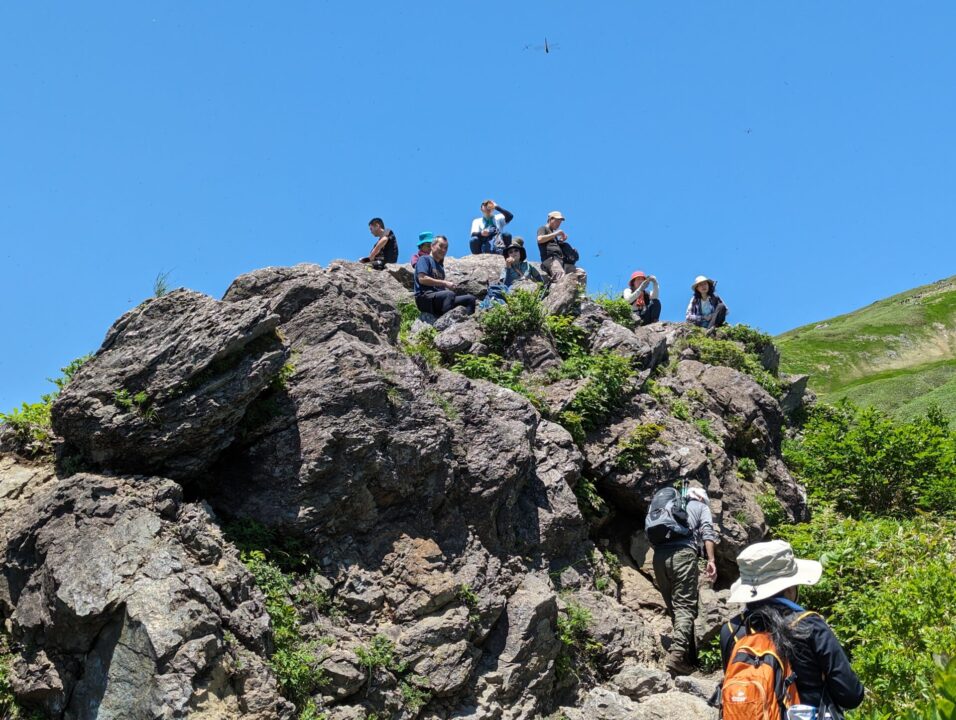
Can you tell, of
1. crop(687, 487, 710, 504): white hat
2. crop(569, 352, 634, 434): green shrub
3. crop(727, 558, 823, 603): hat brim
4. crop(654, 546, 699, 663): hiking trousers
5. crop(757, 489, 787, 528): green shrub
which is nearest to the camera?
crop(727, 558, 823, 603): hat brim

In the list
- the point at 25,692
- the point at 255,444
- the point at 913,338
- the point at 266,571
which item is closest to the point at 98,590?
the point at 25,692

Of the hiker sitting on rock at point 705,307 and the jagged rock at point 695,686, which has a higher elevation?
the hiker sitting on rock at point 705,307

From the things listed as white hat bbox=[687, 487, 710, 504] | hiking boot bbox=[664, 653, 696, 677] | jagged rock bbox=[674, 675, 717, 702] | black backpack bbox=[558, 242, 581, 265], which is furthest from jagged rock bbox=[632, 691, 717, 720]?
black backpack bbox=[558, 242, 581, 265]

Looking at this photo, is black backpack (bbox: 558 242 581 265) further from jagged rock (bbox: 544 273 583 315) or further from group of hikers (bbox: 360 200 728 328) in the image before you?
jagged rock (bbox: 544 273 583 315)

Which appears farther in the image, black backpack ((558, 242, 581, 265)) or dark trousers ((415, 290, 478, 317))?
black backpack ((558, 242, 581, 265))

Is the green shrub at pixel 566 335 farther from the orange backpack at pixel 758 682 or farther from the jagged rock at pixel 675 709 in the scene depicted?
the orange backpack at pixel 758 682

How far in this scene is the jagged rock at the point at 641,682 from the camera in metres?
13.6

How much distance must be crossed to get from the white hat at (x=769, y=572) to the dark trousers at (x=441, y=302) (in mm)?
15127

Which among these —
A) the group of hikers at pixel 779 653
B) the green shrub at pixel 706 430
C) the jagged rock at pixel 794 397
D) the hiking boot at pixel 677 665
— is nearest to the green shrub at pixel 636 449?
the green shrub at pixel 706 430

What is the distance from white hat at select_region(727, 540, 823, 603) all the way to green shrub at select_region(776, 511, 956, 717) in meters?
2.45

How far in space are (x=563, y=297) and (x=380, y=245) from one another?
27.4ft

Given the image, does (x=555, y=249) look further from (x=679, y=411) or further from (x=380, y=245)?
(x=679, y=411)

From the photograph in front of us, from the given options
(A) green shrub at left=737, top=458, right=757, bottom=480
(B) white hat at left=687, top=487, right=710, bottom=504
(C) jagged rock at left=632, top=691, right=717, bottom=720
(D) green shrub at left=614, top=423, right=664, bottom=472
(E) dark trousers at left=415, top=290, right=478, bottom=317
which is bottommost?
(C) jagged rock at left=632, top=691, right=717, bottom=720

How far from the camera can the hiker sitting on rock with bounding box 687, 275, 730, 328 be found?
88.8 feet
